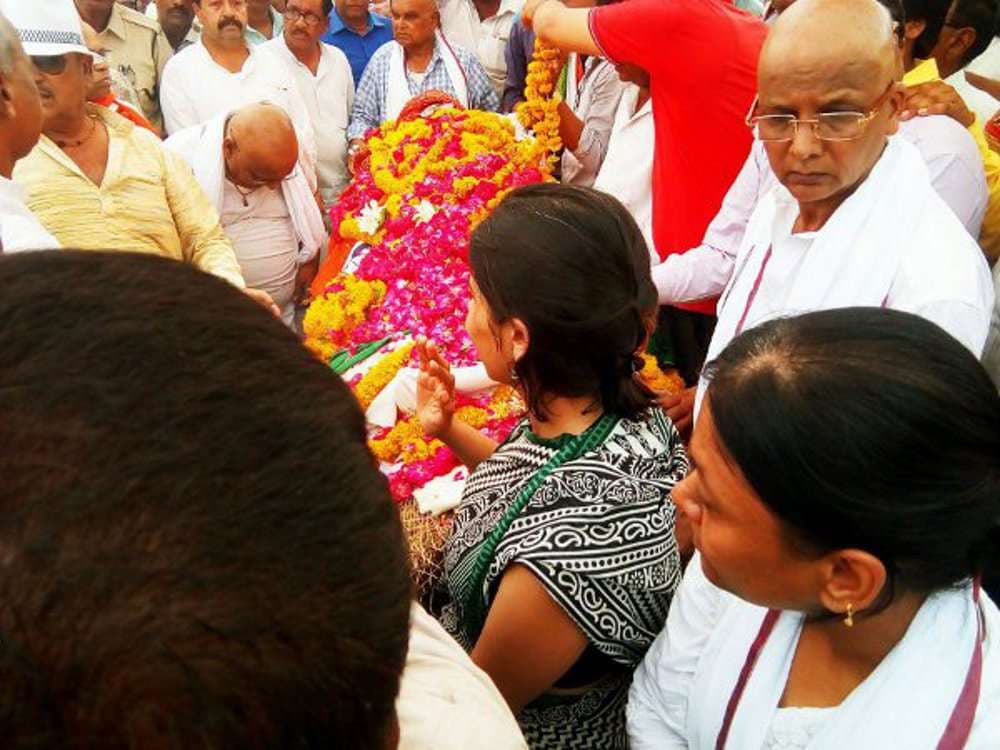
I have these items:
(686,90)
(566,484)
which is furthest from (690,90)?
(566,484)

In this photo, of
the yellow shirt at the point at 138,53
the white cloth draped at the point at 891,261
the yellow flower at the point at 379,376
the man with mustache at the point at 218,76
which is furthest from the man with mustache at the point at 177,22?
the white cloth draped at the point at 891,261

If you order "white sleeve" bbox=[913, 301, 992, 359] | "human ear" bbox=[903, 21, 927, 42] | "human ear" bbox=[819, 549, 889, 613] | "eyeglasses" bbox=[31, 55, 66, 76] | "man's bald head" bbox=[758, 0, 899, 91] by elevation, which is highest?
"man's bald head" bbox=[758, 0, 899, 91]

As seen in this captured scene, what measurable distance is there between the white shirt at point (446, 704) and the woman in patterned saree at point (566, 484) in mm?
474

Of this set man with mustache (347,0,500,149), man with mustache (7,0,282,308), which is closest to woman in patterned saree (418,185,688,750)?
man with mustache (7,0,282,308)

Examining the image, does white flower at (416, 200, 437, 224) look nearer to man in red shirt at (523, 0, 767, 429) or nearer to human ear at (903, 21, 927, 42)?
man in red shirt at (523, 0, 767, 429)

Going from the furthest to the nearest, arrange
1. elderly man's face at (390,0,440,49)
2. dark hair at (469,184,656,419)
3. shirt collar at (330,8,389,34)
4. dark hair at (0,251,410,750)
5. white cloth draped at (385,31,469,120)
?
shirt collar at (330,8,389,34), white cloth draped at (385,31,469,120), elderly man's face at (390,0,440,49), dark hair at (469,184,656,419), dark hair at (0,251,410,750)

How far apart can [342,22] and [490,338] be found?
Answer: 4.77 metres

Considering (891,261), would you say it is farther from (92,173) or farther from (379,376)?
(92,173)

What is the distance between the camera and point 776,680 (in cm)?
128

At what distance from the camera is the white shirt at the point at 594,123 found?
3658mm

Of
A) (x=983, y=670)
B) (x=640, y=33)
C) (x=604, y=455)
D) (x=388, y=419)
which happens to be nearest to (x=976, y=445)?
(x=983, y=670)

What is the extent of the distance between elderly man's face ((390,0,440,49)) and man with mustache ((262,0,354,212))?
1.92 feet

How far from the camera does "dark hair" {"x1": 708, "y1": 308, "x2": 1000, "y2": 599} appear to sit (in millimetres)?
1032

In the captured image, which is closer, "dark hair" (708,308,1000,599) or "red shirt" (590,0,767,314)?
"dark hair" (708,308,1000,599)
